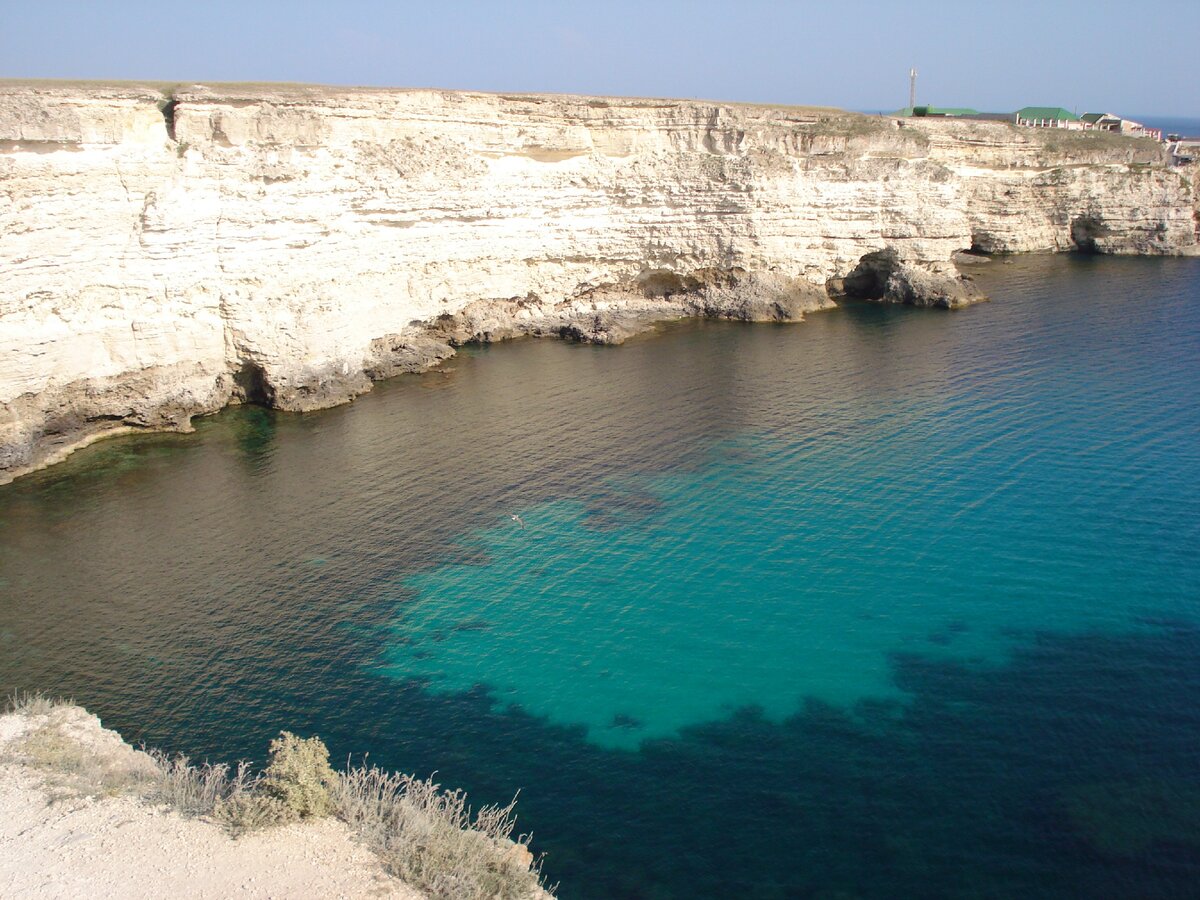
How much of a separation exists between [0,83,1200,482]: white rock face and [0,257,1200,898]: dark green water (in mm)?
3072

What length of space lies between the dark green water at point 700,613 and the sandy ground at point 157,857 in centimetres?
338

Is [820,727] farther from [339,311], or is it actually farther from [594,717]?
[339,311]

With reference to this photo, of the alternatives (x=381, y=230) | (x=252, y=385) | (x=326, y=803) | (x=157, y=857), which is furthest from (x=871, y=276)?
(x=157, y=857)

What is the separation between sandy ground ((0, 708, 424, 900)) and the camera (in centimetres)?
1227

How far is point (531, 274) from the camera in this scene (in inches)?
1741

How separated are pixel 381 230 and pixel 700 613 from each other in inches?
917

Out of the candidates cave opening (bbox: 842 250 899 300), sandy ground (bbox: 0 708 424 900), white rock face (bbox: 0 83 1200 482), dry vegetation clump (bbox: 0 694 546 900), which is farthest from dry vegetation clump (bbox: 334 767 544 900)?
cave opening (bbox: 842 250 899 300)

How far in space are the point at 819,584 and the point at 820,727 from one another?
549cm

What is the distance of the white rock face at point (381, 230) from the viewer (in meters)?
29.5

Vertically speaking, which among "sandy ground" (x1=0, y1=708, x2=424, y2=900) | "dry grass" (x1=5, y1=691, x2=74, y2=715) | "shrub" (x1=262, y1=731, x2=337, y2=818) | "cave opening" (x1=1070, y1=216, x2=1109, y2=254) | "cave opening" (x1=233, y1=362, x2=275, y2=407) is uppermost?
"cave opening" (x1=1070, y1=216, x2=1109, y2=254)

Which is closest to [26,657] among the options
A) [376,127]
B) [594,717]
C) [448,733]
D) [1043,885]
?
[448,733]

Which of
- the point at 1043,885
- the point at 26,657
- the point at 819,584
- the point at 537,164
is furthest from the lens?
the point at 537,164

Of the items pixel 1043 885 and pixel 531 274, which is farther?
pixel 531 274

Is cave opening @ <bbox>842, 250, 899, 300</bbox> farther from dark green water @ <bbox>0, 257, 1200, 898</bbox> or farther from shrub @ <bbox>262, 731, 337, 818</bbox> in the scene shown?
shrub @ <bbox>262, 731, 337, 818</bbox>
